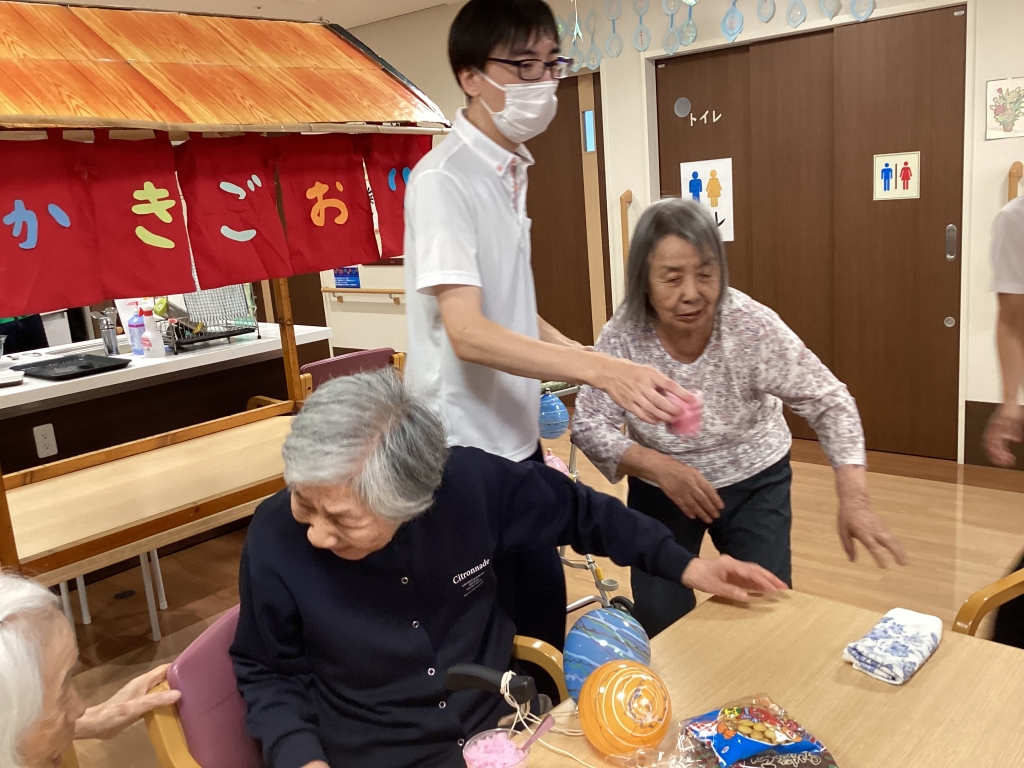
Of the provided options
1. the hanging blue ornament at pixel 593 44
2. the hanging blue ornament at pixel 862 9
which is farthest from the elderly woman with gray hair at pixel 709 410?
the hanging blue ornament at pixel 593 44

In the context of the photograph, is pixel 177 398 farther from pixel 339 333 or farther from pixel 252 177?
pixel 339 333

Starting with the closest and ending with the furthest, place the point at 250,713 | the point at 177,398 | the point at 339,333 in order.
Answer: the point at 250,713 < the point at 177,398 < the point at 339,333

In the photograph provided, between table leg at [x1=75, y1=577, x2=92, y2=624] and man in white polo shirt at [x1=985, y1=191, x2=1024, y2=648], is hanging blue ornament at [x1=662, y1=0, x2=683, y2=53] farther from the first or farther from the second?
table leg at [x1=75, y1=577, x2=92, y2=624]

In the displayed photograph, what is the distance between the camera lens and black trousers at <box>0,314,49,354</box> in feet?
17.1

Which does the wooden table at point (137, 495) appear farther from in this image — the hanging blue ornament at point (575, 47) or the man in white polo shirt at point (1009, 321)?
the hanging blue ornament at point (575, 47)

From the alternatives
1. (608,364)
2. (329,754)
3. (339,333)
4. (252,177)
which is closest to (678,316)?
(608,364)

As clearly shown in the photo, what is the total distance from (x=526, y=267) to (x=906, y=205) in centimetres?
313

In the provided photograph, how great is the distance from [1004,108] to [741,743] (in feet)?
12.0

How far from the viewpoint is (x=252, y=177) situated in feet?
9.27

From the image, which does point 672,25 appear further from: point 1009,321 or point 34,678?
point 34,678

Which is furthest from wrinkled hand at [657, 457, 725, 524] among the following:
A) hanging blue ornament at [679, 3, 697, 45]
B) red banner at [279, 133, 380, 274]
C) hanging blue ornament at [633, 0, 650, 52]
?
hanging blue ornament at [633, 0, 650, 52]

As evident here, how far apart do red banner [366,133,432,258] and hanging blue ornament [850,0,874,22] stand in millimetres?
2193

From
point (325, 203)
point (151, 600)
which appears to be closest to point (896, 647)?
point (325, 203)

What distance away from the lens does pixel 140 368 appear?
3.36 m
